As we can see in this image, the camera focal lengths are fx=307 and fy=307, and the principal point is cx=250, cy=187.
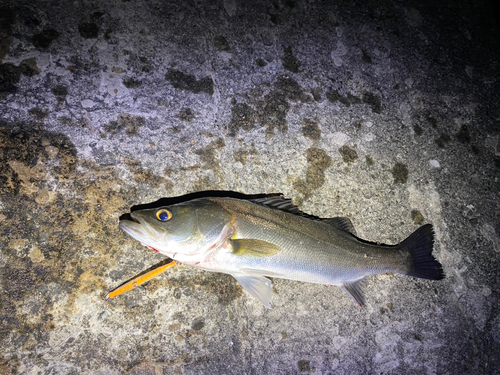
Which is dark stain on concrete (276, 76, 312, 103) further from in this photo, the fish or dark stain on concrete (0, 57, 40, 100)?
dark stain on concrete (0, 57, 40, 100)

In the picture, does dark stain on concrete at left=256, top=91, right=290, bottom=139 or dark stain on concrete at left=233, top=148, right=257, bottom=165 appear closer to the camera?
dark stain on concrete at left=233, top=148, right=257, bottom=165

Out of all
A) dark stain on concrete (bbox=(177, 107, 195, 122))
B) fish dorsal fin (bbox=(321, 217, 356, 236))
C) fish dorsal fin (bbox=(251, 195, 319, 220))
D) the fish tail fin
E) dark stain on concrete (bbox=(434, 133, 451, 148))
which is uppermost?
dark stain on concrete (bbox=(434, 133, 451, 148))

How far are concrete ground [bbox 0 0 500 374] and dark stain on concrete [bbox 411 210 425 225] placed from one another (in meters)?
0.01

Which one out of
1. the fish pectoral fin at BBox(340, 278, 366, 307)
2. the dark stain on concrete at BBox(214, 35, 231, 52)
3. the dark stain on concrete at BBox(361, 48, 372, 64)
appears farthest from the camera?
the dark stain on concrete at BBox(361, 48, 372, 64)

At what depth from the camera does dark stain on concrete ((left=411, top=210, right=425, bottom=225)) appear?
338 centimetres

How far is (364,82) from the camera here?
357 cm

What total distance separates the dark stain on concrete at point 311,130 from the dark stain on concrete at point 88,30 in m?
2.25

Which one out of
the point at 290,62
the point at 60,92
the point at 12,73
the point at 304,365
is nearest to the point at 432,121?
the point at 290,62

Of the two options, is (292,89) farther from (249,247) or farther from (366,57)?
(249,247)

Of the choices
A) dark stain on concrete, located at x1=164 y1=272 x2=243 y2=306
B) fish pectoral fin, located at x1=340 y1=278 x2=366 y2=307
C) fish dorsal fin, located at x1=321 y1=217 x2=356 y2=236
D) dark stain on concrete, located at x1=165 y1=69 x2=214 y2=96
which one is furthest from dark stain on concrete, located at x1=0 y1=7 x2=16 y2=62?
fish pectoral fin, located at x1=340 y1=278 x2=366 y2=307

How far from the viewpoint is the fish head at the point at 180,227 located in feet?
7.89

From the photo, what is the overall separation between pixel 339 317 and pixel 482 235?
6.43 ft

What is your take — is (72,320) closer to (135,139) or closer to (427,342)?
(135,139)

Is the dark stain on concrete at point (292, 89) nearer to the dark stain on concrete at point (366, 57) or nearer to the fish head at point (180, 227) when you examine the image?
the dark stain on concrete at point (366, 57)
